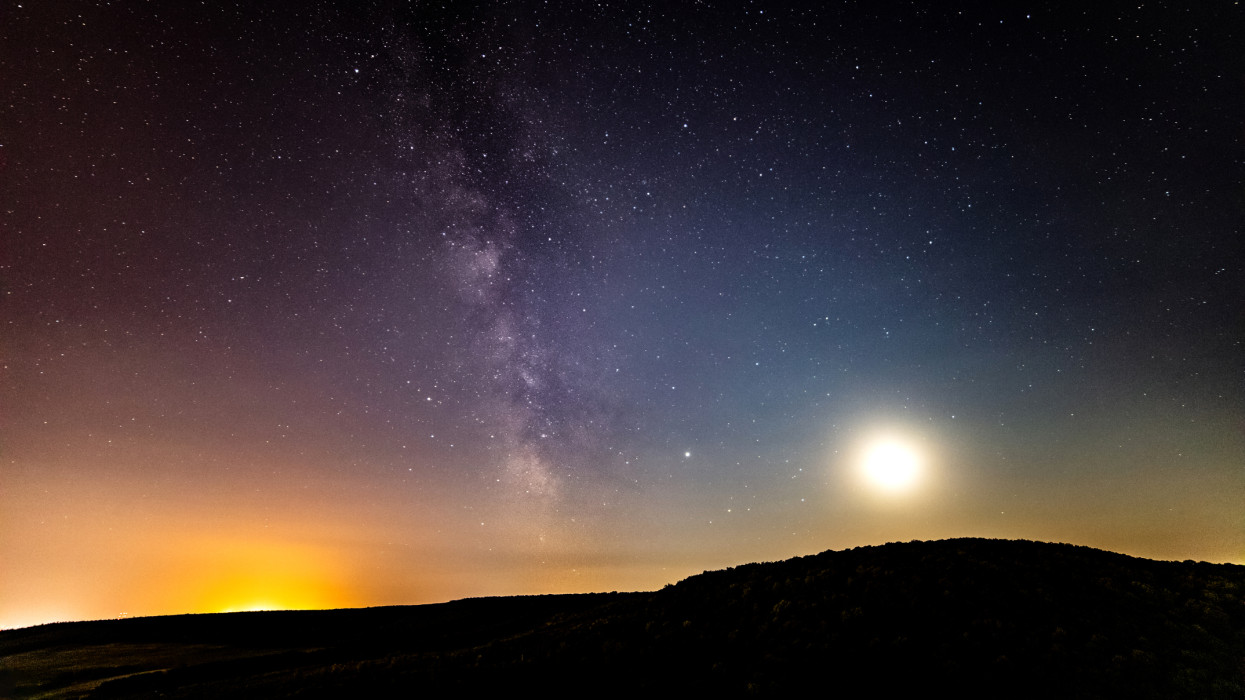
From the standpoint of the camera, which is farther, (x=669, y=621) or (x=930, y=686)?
(x=669, y=621)

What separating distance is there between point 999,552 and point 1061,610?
735cm

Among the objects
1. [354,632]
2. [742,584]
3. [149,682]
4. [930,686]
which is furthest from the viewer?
[354,632]

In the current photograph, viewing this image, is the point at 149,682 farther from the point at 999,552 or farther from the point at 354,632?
the point at 999,552

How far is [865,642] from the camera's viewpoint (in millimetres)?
18438

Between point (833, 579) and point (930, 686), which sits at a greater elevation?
point (833, 579)

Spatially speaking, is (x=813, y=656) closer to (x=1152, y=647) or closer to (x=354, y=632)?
(x=1152, y=647)

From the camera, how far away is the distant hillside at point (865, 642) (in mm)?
16156

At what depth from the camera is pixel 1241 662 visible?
54.4ft

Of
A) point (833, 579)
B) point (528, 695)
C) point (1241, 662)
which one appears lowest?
point (1241, 662)

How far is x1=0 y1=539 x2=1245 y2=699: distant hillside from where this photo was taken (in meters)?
16.2

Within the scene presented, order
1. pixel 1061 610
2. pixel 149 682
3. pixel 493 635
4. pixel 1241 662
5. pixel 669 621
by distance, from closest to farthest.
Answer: pixel 1241 662, pixel 1061 610, pixel 669 621, pixel 149 682, pixel 493 635

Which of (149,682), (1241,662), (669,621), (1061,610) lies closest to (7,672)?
(149,682)

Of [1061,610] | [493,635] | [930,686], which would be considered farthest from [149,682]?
[1061,610]

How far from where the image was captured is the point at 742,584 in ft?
89.5
